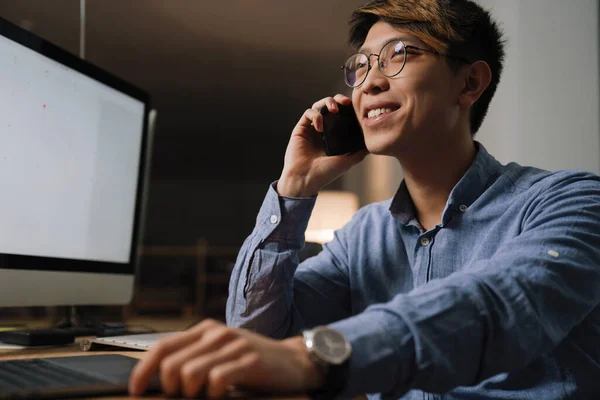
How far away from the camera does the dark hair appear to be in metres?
1.13

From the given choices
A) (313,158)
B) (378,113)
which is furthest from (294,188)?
(378,113)

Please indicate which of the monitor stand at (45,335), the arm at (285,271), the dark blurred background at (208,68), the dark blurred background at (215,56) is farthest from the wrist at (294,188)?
the dark blurred background at (215,56)

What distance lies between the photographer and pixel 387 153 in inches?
44.8

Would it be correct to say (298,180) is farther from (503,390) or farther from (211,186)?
(211,186)

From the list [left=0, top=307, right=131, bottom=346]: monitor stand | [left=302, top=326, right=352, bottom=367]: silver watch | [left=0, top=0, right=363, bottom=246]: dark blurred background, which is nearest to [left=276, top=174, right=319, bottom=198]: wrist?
[left=0, top=307, right=131, bottom=346]: monitor stand

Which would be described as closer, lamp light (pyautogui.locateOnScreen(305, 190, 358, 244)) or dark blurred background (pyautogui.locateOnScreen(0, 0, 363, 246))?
lamp light (pyautogui.locateOnScreen(305, 190, 358, 244))

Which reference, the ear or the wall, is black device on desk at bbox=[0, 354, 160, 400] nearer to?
the ear

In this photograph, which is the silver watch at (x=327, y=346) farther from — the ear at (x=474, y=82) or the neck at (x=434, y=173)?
the ear at (x=474, y=82)

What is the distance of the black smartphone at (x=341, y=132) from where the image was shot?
1228mm

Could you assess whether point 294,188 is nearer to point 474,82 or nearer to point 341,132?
point 341,132

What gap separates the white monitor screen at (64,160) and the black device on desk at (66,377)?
0.40 meters

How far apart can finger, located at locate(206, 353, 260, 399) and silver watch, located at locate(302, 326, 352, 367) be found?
0.06 metres

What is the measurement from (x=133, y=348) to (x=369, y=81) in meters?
0.68

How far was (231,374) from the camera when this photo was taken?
1.49 ft
